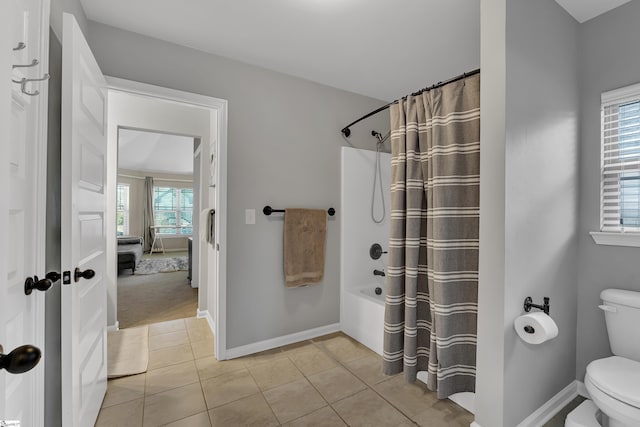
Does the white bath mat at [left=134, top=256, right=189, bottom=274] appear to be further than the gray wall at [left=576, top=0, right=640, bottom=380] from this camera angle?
Yes

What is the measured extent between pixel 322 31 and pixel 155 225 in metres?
8.07

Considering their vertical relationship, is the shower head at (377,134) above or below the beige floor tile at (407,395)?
above

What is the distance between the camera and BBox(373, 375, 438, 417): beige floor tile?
173cm

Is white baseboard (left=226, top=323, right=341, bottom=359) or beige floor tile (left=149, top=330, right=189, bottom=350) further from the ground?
white baseboard (left=226, top=323, right=341, bottom=359)

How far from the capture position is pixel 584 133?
1.87 metres

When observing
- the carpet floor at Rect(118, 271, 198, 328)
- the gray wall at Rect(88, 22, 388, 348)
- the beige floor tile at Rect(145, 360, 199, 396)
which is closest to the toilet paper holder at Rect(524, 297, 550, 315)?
the gray wall at Rect(88, 22, 388, 348)

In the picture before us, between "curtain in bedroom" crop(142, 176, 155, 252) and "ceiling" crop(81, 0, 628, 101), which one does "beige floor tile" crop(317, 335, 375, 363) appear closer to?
"ceiling" crop(81, 0, 628, 101)

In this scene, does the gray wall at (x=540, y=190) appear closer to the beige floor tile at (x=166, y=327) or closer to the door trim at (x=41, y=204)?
the door trim at (x=41, y=204)

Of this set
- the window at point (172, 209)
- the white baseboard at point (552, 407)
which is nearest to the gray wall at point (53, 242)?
the white baseboard at point (552, 407)

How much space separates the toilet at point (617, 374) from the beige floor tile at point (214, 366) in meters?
2.10

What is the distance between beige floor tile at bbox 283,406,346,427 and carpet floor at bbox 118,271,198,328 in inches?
83.5

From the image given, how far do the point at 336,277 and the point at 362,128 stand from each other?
62.3 inches

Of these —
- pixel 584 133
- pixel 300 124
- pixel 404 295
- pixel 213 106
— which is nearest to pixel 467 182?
pixel 404 295

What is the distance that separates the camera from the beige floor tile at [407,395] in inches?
68.0
